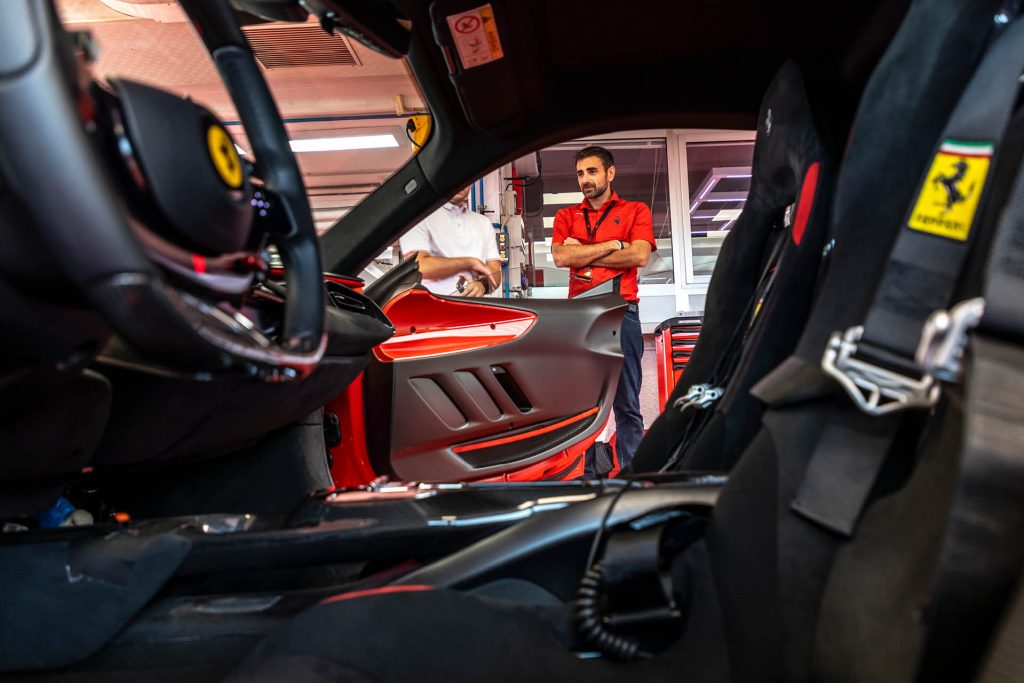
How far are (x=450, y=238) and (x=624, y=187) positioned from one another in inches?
207

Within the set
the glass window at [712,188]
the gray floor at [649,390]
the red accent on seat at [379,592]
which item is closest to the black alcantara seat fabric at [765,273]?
the red accent on seat at [379,592]

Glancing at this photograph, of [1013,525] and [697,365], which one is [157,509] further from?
[1013,525]

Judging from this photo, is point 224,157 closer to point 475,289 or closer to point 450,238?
point 475,289

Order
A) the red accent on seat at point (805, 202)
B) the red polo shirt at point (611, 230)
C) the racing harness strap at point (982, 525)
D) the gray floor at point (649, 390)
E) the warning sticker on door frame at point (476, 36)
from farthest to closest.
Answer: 1. the gray floor at point (649, 390)
2. the red polo shirt at point (611, 230)
3. the warning sticker on door frame at point (476, 36)
4. the red accent on seat at point (805, 202)
5. the racing harness strap at point (982, 525)

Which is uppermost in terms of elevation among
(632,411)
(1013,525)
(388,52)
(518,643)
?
(388,52)


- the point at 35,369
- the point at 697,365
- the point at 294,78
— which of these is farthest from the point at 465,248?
the point at 294,78

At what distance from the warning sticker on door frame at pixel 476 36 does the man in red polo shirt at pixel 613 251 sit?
4.67 ft

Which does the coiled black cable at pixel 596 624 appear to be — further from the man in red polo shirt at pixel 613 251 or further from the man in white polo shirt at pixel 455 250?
the man in red polo shirt at pixel 613 251

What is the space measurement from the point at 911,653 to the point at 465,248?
213cm

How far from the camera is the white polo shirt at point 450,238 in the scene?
220cm

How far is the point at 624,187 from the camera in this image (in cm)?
720

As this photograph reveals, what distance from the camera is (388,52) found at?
831 mm

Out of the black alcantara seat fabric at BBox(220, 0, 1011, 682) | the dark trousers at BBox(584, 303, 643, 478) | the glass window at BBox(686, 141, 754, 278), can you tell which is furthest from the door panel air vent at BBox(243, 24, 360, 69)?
the glass window at BBox(686, 141, 754, 278)

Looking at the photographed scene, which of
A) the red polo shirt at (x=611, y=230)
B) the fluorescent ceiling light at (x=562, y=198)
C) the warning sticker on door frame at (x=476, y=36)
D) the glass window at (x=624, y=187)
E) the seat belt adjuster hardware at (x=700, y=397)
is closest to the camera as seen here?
the seat belt adjuster hardware at (x=700, y=397)
